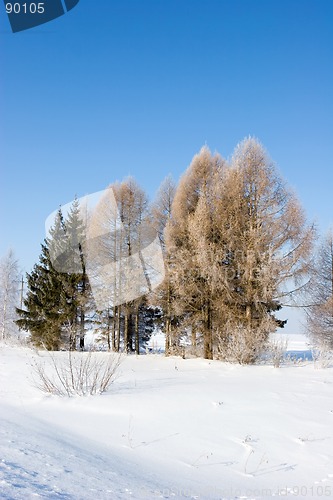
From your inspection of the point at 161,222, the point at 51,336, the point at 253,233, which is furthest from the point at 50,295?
the point at 253,233

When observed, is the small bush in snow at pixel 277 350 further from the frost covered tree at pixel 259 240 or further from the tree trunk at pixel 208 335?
the tree trunk at pixel 208 335

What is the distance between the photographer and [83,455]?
11.5 ft

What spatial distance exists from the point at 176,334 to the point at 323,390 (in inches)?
402

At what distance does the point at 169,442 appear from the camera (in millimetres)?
4355

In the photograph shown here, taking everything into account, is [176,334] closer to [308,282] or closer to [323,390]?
[308,282]

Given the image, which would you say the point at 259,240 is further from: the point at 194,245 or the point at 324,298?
the point at 324,298

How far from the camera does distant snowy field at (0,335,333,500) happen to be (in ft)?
9.42

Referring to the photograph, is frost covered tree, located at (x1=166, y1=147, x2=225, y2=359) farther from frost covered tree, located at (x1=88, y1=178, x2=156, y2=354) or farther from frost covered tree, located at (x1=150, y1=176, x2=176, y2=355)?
frost covered tree, located at (x1=88, y1=178, x2=156, y2=354)

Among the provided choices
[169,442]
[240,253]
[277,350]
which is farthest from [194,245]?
[169,442]

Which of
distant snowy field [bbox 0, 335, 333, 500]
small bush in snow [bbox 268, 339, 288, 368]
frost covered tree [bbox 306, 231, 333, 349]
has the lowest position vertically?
distant snowy field [bbox 0, 335, 333, 500]

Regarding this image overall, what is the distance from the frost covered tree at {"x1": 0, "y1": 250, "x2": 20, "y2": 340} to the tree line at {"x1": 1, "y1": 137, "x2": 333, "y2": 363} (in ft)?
29.1

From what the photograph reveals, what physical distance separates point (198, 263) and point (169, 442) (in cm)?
1045

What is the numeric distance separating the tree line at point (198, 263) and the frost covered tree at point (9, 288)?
888cm

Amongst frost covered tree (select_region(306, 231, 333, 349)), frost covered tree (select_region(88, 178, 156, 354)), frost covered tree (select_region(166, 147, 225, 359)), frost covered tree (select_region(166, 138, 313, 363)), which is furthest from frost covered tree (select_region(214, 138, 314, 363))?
frost covered tree (select_region(306, 231, 333, 349))
